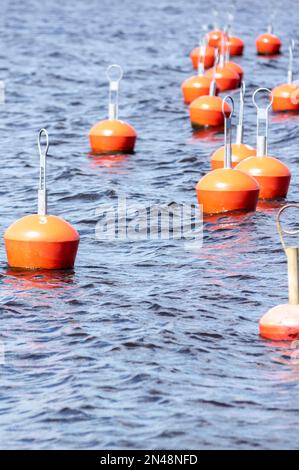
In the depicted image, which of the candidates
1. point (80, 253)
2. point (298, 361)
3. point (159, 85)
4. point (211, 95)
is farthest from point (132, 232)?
point (159, 85)

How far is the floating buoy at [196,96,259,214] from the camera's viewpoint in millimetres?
14758

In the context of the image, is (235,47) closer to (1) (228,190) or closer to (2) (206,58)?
(2) (206,58)

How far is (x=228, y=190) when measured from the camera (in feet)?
48.6

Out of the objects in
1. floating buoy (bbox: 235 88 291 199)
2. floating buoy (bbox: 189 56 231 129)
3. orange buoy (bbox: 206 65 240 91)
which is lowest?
orange buoy (bbox: 206 65 240 91)

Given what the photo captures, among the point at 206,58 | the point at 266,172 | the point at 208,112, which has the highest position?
the point at 266,172

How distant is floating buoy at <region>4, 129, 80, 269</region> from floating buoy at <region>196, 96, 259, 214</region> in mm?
2807

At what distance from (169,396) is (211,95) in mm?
14034

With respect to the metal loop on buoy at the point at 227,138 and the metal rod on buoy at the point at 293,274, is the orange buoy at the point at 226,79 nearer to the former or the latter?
the metal loop on buoy at the point at 227,138

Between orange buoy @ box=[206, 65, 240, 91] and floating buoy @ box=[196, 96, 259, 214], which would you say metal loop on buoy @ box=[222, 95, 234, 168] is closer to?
floating buoy @ box=[196, 96, 259, 214]

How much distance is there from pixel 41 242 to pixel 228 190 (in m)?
3.27

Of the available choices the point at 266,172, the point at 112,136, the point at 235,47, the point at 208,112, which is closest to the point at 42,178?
the point at 266,172

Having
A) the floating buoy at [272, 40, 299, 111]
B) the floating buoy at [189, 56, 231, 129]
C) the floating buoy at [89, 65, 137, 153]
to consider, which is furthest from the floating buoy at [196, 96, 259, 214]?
the floating buoy at [272, 40, 299, 111]

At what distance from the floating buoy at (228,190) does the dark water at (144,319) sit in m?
0.18

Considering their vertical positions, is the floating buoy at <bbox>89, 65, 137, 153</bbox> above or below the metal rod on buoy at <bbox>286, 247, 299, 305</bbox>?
below
